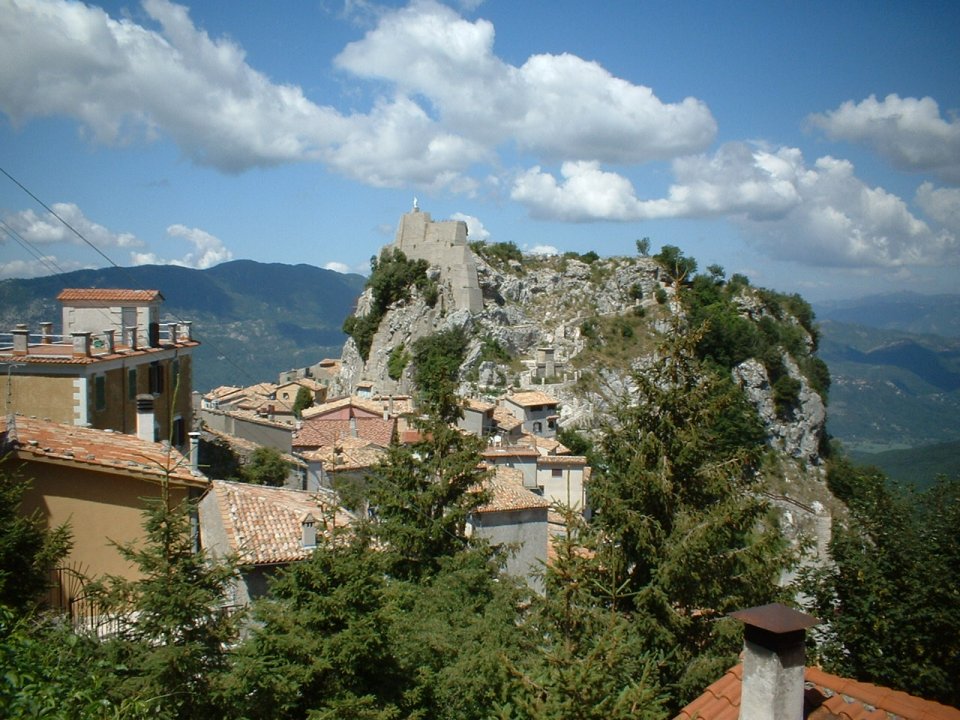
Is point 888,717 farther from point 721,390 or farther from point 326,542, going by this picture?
point 721,390

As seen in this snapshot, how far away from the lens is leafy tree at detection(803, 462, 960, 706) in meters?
9.52

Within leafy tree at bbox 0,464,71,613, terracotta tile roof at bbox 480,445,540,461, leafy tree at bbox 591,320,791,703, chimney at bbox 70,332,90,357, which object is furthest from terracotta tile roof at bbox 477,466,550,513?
leafy tree at bbox 0,464,71,613

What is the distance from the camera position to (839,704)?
20.2 feet

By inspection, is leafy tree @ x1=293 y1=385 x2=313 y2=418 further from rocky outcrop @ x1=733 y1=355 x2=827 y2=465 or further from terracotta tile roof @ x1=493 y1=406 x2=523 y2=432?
rocky outcrop @ x1=733 y1=355 x2=827 y2=465

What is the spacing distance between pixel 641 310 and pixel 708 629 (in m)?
59.3

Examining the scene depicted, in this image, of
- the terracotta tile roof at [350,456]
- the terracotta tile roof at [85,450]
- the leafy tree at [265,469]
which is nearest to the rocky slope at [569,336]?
the terracotta tile roof at [350,456]

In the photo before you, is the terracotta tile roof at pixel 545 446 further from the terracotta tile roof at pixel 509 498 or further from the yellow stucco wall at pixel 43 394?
the yellow stucco wall at pixel 43 394

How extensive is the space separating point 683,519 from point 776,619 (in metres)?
4.31

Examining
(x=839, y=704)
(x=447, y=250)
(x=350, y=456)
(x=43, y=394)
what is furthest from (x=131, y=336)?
(x=447, y=250)

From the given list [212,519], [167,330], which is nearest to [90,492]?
[212,519]

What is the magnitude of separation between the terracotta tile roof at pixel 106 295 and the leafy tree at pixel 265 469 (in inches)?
251

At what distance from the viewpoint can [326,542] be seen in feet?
25.8

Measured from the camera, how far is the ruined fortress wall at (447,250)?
2507 inches

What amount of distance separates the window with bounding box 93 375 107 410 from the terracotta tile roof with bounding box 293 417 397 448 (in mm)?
15472
